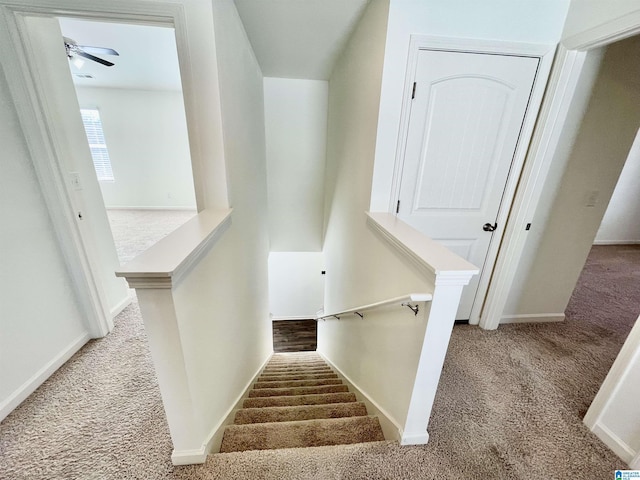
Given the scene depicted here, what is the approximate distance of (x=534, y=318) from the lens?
2.18 m

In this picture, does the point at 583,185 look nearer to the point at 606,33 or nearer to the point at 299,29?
the point at 606,33

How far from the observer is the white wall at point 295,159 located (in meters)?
3.13

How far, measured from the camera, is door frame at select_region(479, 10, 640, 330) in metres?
1.33

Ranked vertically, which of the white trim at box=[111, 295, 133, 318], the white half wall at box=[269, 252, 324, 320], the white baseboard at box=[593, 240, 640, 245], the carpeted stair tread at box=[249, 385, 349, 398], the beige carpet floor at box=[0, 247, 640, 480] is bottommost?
the white half wall at box=[269, 252, 324, 320]

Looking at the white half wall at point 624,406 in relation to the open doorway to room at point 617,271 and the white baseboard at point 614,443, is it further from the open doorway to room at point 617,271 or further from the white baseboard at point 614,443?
the open doorway to room at point 617,271

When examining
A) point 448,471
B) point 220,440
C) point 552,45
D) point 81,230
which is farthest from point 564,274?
point 81,230

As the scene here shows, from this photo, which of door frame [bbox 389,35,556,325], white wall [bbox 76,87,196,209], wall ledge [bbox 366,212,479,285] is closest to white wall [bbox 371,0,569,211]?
door frame [bbox 389,35,556,325]

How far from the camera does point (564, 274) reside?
205 centimetres

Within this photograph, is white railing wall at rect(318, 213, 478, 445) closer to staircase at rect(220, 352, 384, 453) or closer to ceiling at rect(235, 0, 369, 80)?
staircase at rect(220, 352, 384, 453)

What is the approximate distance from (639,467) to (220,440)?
1.93 m

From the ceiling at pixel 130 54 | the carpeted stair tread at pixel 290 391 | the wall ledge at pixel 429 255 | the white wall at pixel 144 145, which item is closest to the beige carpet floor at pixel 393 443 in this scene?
the carpeted stair tread at pixel 290 391

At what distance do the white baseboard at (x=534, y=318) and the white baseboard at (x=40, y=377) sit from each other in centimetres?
325

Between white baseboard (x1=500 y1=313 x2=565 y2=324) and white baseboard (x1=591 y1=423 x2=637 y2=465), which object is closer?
white baseboard (x1=591 y1=423 x2=637 y2=465)

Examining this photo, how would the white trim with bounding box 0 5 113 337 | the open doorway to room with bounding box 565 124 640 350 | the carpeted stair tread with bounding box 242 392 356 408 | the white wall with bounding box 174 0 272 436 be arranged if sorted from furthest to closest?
the open doorway to room with bounding box 565 124 640 350 < the carpeted stair tread with bounding box 242 392 356 408 < the white trim with bounding box 0 5 113 337 < the white wall with bounding box 174 0 272 436
